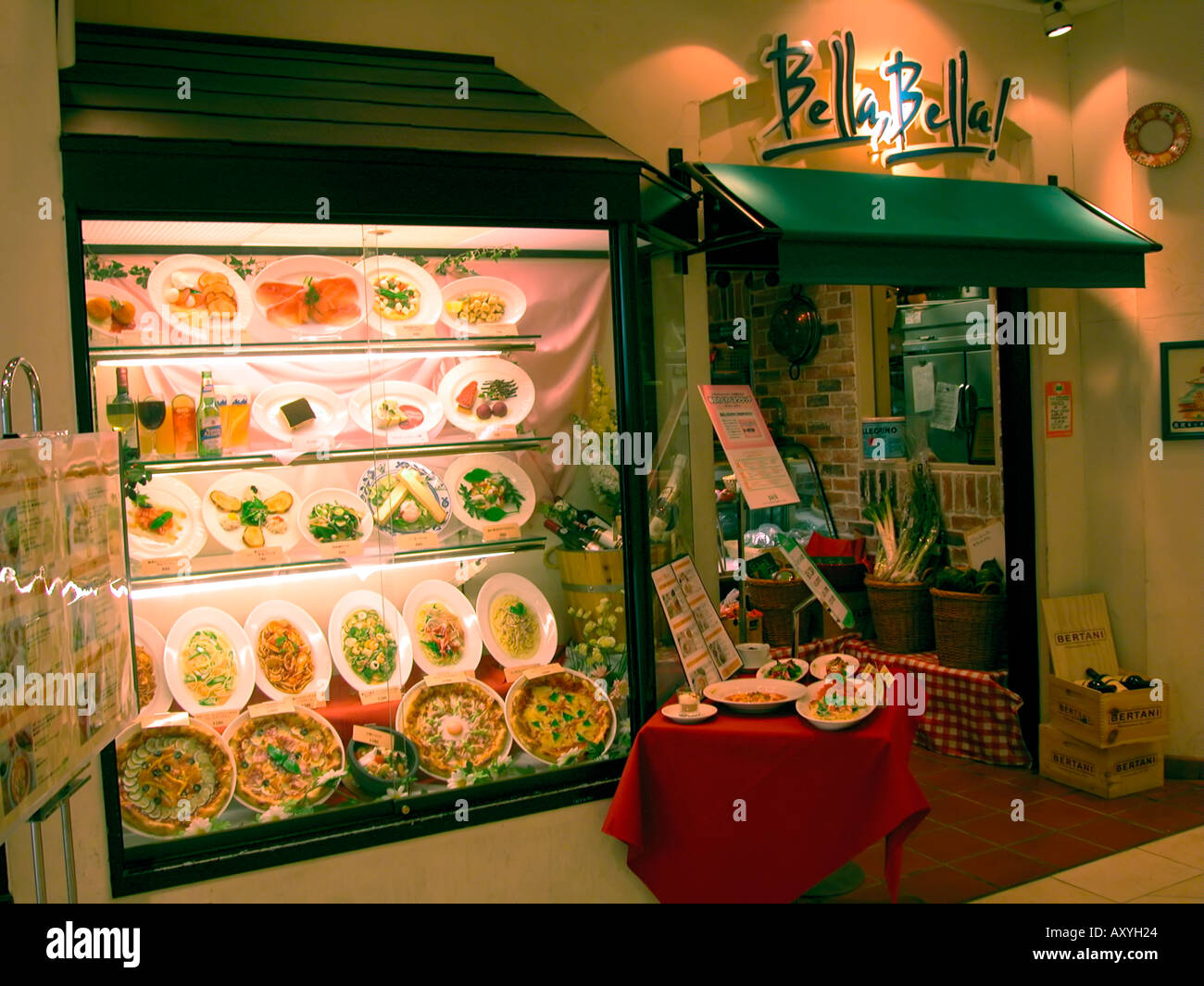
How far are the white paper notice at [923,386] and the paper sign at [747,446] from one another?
2.79 metres

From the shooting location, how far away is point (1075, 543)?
5.62m

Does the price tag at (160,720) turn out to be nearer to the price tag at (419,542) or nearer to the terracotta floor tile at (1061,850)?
the price tag at (419,542)

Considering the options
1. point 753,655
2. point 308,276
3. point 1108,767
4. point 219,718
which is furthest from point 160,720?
point 1108,767

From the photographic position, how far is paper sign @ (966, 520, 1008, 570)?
6207mm

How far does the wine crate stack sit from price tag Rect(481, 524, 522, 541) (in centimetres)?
312

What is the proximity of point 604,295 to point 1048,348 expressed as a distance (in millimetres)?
2966

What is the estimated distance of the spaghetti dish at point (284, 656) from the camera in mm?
3537

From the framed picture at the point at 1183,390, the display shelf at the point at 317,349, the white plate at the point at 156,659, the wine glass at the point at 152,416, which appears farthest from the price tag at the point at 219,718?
the framed picture at the point at 1183,390

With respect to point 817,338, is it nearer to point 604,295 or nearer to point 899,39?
point 899,39

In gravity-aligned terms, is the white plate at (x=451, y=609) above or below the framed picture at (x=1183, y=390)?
below

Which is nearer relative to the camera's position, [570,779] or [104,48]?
[104,48]

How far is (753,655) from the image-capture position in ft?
14.4
